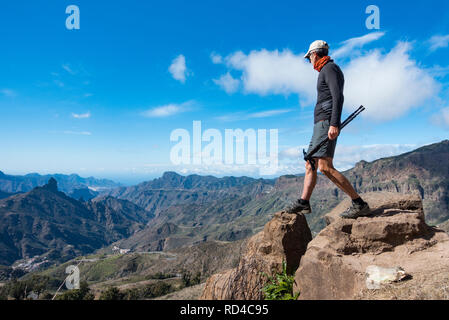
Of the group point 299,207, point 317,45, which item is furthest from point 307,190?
point 317,45

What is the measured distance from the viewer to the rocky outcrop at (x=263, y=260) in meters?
8.82

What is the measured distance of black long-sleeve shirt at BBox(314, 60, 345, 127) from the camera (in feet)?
24.5

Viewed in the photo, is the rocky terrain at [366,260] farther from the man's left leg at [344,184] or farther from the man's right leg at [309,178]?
the man's right leg at [309,178]

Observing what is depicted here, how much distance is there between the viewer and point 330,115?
7926mm

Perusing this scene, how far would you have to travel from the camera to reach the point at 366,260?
6973mm

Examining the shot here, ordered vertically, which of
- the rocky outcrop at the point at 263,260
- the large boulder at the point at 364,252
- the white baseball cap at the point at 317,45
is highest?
the white baseball cap at the point at 317,45

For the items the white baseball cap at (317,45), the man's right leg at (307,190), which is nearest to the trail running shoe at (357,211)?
the man's right leg at (307,190)

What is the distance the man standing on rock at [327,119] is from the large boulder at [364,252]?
2.70ft

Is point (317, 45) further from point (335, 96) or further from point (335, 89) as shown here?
point (335, 96)

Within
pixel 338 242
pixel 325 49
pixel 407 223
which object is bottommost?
pixel 338 242

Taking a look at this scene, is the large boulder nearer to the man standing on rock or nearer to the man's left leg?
the man's left leg
